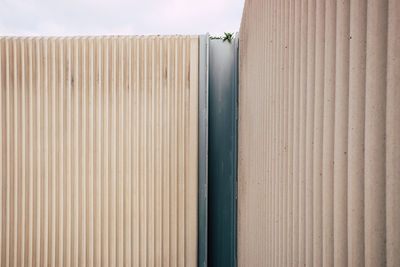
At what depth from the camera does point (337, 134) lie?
1.66 ft

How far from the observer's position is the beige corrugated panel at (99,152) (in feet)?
7.97

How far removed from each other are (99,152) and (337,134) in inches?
91.0

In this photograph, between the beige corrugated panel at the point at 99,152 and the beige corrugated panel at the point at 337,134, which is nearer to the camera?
the beige corrugated panel at the point at 337,134

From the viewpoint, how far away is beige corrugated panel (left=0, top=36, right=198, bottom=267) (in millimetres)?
2428

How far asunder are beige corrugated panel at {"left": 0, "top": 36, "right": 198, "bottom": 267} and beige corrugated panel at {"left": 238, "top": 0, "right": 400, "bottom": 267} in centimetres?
159

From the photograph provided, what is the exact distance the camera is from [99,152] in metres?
2.46

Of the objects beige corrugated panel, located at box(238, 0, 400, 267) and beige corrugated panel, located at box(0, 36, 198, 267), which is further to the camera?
beige corrugated panel, located at box(0, 36, 198, 267)

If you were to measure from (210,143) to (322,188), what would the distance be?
6.57ft

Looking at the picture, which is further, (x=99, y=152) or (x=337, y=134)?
(x=99, y=152)

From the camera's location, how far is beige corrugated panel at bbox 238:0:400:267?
0.40 m

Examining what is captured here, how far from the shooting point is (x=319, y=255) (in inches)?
23.0

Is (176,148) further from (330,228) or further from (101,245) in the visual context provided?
(330,228)

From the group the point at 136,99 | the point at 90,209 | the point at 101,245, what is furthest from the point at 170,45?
the point at 101,245

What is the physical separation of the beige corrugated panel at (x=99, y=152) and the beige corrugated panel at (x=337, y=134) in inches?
62.5
